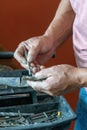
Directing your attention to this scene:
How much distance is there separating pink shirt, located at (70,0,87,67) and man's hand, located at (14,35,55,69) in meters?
0.11

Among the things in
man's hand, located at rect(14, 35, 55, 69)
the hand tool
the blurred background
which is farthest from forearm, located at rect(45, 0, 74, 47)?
the blurred background

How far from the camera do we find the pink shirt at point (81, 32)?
31.7 inches

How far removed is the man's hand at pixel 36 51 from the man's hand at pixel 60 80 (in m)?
0.16

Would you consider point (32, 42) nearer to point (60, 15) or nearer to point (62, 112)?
point (60, 15)

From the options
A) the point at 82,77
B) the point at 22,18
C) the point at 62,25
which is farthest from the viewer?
the point at 22,18

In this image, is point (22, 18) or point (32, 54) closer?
point (32, 54)

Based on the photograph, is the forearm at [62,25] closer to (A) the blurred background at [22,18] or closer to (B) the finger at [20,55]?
(B) the finger at [20,55]

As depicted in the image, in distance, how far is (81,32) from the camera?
827 mm

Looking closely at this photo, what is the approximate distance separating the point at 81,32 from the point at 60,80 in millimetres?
174

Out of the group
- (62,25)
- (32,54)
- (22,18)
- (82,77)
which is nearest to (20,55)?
(32,54)

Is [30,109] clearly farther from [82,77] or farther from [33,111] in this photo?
[82,77]

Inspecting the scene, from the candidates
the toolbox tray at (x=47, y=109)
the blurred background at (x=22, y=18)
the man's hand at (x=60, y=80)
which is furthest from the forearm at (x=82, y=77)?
the blurred background at (x=22, y=18)

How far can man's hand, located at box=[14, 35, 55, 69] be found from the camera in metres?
0.90

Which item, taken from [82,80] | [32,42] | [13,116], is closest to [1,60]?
[32,42]
